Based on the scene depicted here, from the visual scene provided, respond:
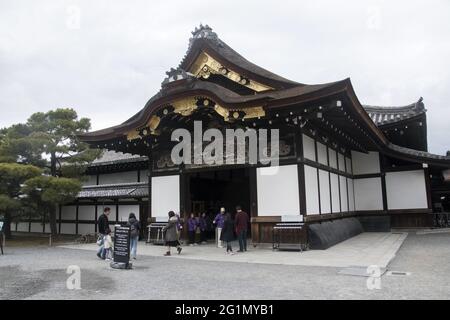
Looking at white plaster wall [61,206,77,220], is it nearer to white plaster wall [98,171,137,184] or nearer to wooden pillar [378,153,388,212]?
white plaster wall [98,171,137,184]

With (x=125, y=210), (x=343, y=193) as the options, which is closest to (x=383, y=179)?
(x=343, y=193)

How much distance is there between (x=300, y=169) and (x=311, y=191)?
112cm

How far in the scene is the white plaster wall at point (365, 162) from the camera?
2061 cm

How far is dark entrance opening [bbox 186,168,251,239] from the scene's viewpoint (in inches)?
751

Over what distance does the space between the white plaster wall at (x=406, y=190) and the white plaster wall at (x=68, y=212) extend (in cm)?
1827

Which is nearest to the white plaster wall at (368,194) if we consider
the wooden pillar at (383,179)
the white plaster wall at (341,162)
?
the wooden pillar at (383,179)

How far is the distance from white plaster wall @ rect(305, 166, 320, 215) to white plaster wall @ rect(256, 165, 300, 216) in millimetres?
453

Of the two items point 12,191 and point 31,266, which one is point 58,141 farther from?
point 31,266

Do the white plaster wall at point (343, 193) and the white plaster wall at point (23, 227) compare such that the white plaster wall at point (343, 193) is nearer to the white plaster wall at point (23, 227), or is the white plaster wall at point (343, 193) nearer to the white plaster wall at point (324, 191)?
the white plaster wall at point (324, 191)

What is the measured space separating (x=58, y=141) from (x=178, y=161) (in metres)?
7.43

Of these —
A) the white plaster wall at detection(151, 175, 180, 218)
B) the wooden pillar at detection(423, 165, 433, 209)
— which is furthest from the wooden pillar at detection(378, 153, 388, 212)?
the white plaster wall at detection(151, 175, 180, 218)

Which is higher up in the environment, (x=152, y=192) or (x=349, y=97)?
(x=349, y=97)
